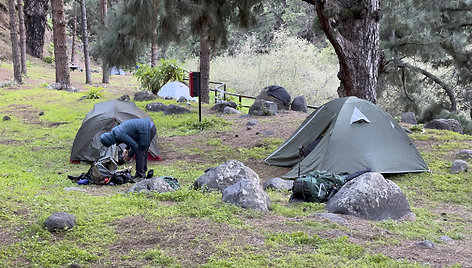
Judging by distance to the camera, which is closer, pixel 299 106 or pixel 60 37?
pixel 299 106

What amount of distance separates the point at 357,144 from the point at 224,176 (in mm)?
3105

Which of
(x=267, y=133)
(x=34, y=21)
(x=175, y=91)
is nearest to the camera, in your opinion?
(x=267, y=133)

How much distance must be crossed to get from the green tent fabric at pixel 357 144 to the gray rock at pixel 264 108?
6.00 m

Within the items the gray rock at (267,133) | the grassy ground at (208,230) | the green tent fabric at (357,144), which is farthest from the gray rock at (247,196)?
the gray rock at (267,133)

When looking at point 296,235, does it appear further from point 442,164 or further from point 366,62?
point 366,62

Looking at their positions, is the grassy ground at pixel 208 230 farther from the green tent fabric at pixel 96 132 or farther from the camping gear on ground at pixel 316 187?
the green tent fabric at pixel 96 132

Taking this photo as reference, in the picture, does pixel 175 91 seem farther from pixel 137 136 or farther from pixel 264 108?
pixel 137 136

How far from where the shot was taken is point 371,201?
19.4 ft

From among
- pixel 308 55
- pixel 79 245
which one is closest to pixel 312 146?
pixel 79 245

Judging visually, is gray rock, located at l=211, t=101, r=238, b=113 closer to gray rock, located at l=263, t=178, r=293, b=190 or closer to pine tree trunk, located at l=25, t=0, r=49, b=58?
gray rock, located at l=263, t=178, r=293, b=190

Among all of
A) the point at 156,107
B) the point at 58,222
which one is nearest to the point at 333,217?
the point at 58,222

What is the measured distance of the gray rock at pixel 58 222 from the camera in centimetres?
487

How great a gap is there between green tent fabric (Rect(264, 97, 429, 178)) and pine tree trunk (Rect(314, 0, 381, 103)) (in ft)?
4.91

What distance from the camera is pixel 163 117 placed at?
53.7ft
